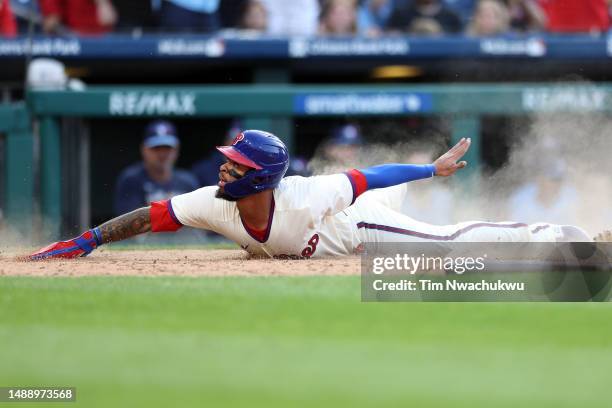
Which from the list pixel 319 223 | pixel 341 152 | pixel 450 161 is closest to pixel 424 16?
pixel 341 152

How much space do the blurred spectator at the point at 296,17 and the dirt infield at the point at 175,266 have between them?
4.94 m

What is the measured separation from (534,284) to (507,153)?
599cm

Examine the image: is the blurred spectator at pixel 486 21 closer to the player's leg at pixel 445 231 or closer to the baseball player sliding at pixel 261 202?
the player's leg at pixel 445 231

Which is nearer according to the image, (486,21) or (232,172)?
(232,172)

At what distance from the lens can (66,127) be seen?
1155 centimetres

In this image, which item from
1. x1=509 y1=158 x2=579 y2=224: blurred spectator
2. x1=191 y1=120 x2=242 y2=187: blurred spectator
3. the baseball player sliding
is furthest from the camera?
x1=191 y1=120 x2=242 y2=187: blurred spectator

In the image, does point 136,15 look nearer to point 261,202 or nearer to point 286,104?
point 286,104

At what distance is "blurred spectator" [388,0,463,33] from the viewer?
483 inches

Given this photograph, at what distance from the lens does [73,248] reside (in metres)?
6.91

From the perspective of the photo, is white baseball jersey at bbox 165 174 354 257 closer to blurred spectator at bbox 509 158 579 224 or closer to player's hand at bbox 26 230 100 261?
player's hand at bbox 26 230 100 261

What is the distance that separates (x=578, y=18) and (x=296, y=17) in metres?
A: 3.58

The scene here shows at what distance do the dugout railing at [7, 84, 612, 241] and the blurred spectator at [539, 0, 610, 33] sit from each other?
1163 millimetres

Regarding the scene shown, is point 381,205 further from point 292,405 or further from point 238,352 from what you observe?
point 292,405

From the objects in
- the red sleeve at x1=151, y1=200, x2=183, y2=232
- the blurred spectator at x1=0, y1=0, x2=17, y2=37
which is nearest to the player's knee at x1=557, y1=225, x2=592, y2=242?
the red sleeve at x1=151, y1=200, x2=183, y2=232
